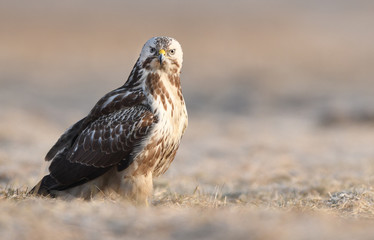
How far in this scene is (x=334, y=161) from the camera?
1199 centimetres

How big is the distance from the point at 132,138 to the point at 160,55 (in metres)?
0.88

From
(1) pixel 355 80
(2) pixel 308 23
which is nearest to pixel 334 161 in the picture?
(1) pixel 355 80

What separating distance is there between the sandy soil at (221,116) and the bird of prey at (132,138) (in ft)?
1.26

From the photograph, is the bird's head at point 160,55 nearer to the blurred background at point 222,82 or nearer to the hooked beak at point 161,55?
the hooked beak at point 161,55

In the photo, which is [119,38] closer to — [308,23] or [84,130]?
[308,23]

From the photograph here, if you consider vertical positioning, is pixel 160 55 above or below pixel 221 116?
above

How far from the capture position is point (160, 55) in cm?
705

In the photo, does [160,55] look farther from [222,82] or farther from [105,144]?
[222,82]

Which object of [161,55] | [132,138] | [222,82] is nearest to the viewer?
[132,138]

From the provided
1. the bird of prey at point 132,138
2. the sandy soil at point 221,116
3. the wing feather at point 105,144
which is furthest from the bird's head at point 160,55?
the sandy soil at point 221,116

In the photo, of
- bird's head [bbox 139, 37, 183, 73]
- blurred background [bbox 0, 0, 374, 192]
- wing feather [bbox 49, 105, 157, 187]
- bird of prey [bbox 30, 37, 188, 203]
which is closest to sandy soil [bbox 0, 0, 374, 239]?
blurred background [bbox 0, 0, 374, 192]

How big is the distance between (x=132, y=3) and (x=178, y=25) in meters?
22.2

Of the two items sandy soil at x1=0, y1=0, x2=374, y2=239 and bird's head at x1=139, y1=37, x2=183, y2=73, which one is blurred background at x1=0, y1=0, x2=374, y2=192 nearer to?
sandy soil at x1=0, y1=0, x2=374, y2=239

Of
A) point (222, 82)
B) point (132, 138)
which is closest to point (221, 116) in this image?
point (222, 82)
